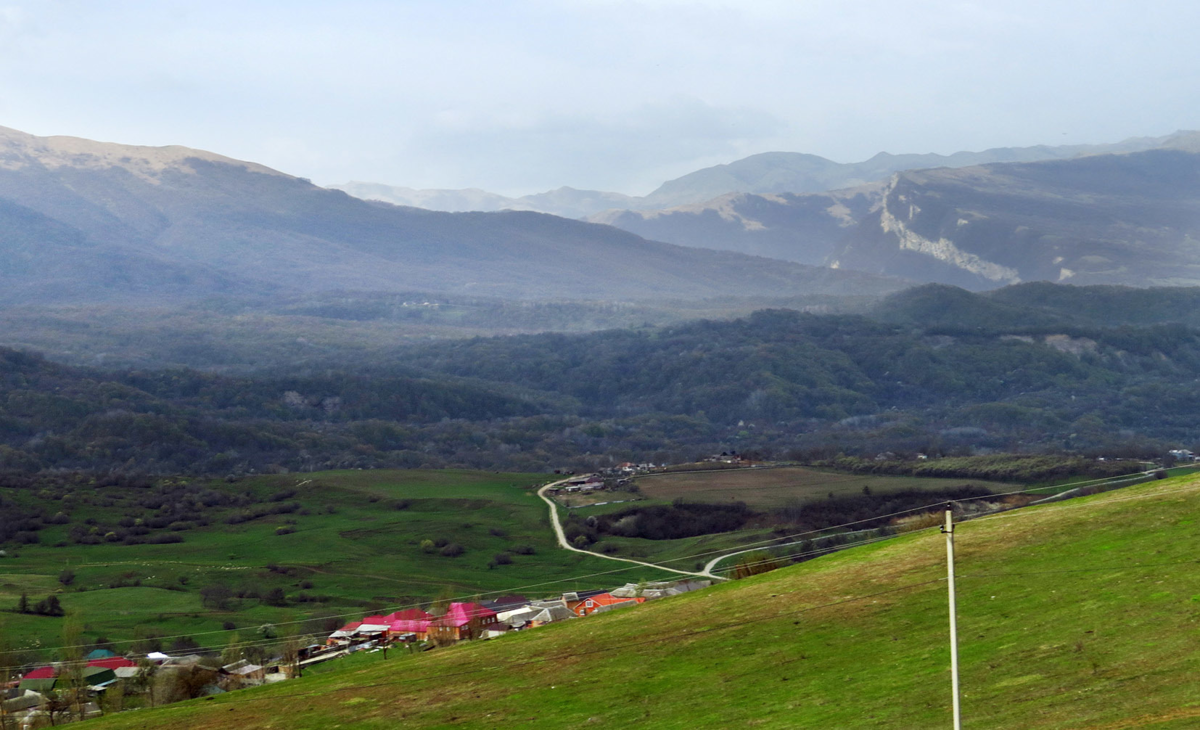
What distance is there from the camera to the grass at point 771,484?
132 m

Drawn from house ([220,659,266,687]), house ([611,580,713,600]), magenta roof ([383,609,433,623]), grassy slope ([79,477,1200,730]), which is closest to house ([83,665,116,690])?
house ([220,659,266,687])

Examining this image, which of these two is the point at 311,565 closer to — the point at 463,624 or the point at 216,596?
the point at 216,596

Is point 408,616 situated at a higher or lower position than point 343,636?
higher

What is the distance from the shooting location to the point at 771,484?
146 m

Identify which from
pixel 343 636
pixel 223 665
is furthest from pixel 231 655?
pixel 343 636

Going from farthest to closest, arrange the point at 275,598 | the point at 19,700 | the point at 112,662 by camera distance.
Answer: the point at 275,598
the point at 112,662
the point at 19,700

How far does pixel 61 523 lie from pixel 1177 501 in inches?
4735

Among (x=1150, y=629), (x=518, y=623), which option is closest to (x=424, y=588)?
(x=518, y=623)

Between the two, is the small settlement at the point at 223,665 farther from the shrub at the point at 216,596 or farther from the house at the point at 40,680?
the shrub at the point at 216,596

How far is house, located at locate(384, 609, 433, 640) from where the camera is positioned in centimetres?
5976

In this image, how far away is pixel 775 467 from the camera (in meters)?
166

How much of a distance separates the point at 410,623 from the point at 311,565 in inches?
1966

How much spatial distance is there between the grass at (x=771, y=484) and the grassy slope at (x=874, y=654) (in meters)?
87.1

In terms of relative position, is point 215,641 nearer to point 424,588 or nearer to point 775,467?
point 424,588
